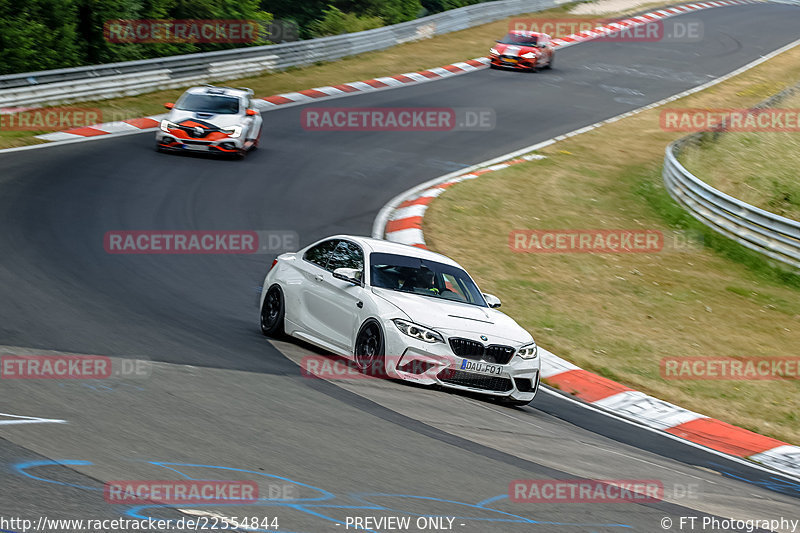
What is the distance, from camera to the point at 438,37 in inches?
1692

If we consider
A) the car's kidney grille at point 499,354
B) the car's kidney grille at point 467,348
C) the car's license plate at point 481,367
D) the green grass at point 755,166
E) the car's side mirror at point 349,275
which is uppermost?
the car's side mirror at point 349,275

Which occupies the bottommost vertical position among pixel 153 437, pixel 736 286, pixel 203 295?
pixel 736 286

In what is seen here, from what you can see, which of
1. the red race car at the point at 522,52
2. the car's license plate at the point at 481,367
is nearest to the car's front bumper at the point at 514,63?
the red race car at the point at 522,52

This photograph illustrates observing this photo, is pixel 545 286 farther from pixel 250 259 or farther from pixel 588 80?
pixel 588 80

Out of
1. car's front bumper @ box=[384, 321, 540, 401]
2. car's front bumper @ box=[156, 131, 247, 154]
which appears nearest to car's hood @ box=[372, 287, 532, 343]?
car's front bumper @ box=[384, 321, 540, 401]

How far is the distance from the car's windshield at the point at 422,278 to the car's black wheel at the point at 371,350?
0.61m

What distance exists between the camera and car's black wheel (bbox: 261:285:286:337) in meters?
11.5

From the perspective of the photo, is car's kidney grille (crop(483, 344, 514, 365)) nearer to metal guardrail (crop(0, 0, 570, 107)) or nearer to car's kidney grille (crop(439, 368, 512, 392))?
car's kidney grille (crop(439, 368, 512, 392))

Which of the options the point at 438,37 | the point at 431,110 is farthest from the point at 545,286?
the point at 438,37

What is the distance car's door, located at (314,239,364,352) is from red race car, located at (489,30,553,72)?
27582 millimetres

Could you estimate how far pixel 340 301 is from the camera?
10750 mm

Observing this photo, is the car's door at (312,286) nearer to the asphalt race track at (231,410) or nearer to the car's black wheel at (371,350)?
the asphalt race track at (231,410)

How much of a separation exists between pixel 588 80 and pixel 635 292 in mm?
22442

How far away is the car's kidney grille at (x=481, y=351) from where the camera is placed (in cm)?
989
